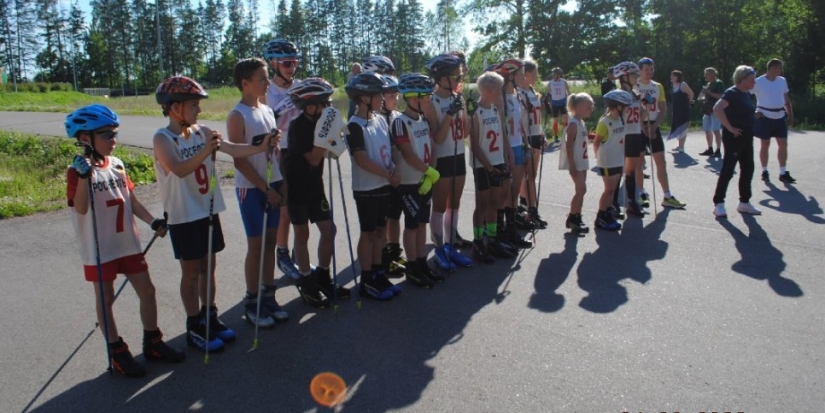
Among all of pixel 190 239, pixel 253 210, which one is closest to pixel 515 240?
pixel 253 210

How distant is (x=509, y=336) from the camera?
4922 millimetres

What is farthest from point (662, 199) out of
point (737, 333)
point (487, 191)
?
point (737, 333)

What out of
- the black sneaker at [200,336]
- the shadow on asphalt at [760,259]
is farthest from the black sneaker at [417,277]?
the shadow on asphalt at [760,259]

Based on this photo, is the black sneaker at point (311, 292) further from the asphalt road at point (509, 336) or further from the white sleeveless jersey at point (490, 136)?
the white sleeveless jersey at point (490, 136)

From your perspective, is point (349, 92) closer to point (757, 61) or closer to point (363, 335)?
point (363, 335)

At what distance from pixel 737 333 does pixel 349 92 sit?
3.77 meters

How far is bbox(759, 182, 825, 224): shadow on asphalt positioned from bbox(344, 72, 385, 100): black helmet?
6.40 metres

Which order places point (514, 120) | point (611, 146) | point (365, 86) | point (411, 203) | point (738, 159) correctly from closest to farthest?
1. point (365, 86)
2. point (411, 203)
3. point (514, 120)
4. point (611, 146)
5. point (738, 159)

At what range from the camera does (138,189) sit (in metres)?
11.7

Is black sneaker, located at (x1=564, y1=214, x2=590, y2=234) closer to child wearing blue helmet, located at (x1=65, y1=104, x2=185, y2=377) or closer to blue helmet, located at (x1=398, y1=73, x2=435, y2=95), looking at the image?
blue helmet, located at (x1=398, y1=73, x2=435, y2=95)

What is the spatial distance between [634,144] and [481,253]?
10.7 ft

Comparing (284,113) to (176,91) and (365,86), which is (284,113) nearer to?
(365,86)

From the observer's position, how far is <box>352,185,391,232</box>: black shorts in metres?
5.62

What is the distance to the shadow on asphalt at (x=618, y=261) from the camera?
5.74 meters
